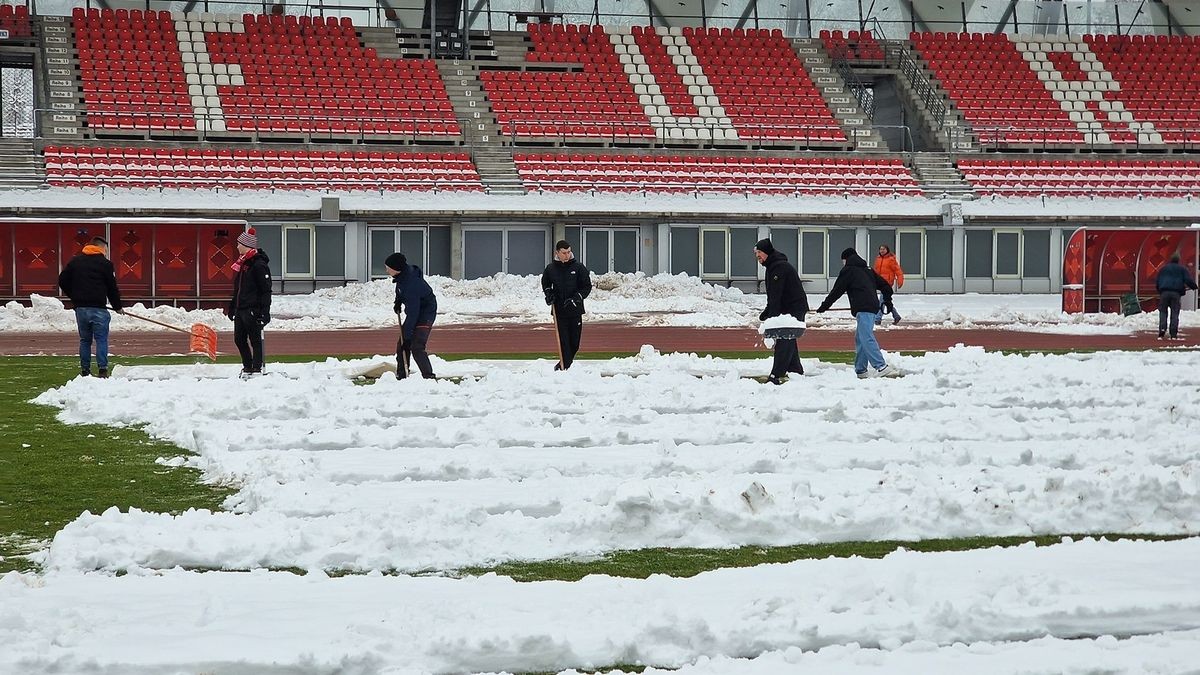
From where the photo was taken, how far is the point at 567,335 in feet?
56.7

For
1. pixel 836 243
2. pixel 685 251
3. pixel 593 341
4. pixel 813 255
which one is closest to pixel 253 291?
pixel 593 341

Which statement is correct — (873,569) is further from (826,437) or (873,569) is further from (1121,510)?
(826,437)

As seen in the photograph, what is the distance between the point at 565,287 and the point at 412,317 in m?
2.04

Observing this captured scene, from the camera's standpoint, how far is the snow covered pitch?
5.55m

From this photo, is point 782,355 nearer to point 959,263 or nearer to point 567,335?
point 567,335

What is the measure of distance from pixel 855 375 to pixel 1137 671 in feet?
38.6

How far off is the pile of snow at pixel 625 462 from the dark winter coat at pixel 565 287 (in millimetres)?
1058

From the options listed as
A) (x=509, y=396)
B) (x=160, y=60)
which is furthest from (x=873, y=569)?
(x=160, y=60)

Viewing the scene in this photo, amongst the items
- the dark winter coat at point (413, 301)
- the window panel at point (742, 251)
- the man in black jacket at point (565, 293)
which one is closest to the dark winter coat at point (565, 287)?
the man in black jacket at point (565, 293)

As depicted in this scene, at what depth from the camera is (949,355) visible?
62.2 ft

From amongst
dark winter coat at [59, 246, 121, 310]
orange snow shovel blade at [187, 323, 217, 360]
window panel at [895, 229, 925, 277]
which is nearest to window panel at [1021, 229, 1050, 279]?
window panel at [895, 229, 925, 277]

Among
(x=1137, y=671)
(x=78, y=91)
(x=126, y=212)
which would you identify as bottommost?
(x=1137, y=671)

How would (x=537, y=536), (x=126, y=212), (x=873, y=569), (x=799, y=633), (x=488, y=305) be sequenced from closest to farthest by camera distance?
(x=799, y=633), (x=873, y=569), (x=537, y=536), (x=488, y=305), (x=126, y=212)

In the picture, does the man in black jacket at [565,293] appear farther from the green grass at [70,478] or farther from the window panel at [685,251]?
the window panel at [685,251]
